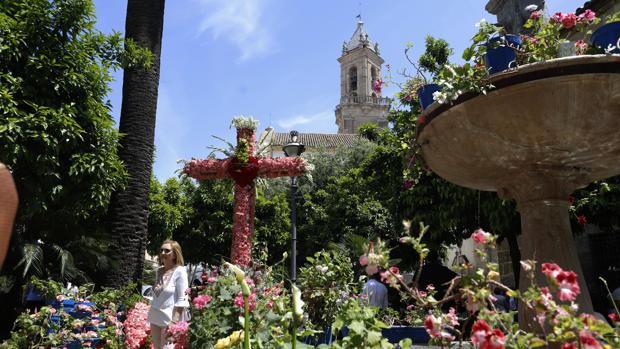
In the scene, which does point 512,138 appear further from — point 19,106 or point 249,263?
point 249,263

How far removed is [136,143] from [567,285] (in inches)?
273

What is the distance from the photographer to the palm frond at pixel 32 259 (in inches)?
248

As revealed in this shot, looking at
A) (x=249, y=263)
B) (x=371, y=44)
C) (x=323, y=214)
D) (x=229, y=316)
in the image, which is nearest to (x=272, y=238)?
(x=323, y=214)

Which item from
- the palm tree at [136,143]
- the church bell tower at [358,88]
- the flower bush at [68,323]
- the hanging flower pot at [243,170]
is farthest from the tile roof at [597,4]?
the church bell tower at [358,88]

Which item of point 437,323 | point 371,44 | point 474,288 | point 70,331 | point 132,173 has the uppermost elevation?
point 371,44

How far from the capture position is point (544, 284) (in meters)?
2.84

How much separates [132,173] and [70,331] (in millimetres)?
2538

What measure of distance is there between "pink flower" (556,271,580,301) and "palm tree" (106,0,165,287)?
21.5ft

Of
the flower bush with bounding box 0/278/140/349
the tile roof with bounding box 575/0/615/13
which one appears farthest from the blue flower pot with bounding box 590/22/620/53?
the tile roof with bounding box 575/0/615/13

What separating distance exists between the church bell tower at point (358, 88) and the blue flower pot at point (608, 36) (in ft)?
194

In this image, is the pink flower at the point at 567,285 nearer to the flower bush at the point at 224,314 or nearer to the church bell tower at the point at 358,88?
the flower bush at the point at 224,314

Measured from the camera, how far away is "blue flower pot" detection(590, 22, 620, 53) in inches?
111

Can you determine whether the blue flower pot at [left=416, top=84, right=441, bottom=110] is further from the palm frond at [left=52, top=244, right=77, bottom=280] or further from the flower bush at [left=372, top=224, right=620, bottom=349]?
the palm frond at [left=52, top=244, right=77, bottom=280]

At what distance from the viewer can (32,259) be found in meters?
6.34
